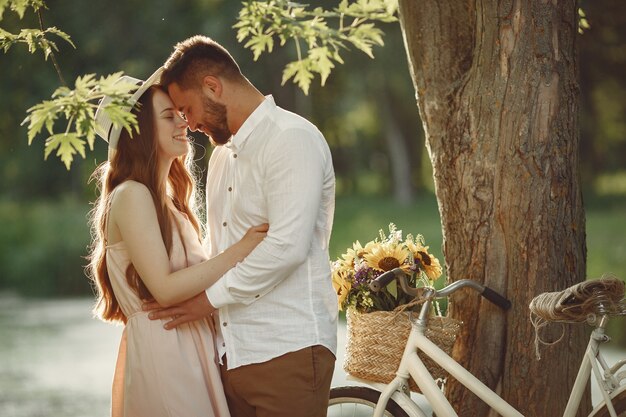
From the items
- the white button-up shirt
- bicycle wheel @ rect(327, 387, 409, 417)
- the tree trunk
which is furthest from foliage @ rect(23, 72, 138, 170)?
the tree trunk

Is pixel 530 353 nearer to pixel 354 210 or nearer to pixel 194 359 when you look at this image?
pixel 194 359

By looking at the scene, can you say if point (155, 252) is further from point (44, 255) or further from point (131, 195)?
point (44, 255)

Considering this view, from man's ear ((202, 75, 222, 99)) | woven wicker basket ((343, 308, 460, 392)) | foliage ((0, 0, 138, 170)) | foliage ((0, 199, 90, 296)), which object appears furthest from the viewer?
foliage ((0, 199, 90, 296))

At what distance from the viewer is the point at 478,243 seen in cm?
479

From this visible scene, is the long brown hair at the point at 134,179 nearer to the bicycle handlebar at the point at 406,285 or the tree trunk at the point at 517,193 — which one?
the bicycle handlebar at the point at 406,285

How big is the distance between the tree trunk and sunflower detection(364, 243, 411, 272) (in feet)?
1.75

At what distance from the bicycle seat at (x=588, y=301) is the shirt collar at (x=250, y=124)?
1.17 m

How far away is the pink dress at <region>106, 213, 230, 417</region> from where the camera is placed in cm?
400

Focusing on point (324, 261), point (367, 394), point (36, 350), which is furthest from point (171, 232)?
point (36, 350)

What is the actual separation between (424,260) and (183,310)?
1067 millimetres

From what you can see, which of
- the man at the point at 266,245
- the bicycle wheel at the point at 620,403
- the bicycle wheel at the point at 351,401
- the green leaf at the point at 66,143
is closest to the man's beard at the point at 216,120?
the man at the point at 266,245

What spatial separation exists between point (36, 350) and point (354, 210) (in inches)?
559

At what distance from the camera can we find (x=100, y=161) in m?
25.7

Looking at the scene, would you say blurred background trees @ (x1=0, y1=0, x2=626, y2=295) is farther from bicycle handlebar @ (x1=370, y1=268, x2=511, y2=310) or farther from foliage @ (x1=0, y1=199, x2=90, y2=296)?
bicycle handlebar @ (x1=370, y1=268, x2=511, y2=310)
